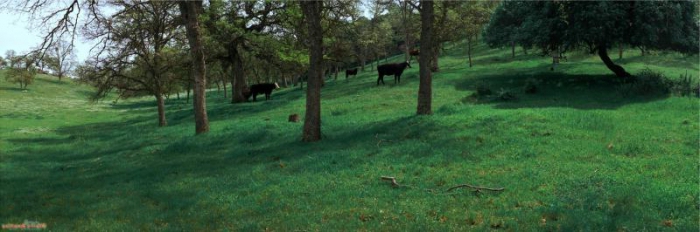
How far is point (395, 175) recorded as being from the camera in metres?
11.4

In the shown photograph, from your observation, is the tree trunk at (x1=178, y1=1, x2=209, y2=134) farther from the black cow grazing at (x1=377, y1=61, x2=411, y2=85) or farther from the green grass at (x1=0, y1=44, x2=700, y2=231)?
the black cow grazing at (x1=377, y1=61, x2=411, y2=85)

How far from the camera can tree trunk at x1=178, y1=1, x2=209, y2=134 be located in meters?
20.2

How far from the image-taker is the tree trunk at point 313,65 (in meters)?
16.5

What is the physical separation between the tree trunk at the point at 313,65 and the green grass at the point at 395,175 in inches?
27.9

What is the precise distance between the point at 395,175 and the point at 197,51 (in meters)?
13.2


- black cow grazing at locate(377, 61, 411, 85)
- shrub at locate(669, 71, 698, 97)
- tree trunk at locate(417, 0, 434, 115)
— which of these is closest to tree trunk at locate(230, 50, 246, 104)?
black cow grazing at locate(377, 61, 411, 85)

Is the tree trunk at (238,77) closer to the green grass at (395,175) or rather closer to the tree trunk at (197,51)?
the green grass at (395,175)

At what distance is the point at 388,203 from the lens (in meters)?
9.24

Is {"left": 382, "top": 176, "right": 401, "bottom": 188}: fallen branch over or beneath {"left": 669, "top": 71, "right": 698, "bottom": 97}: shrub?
beneath

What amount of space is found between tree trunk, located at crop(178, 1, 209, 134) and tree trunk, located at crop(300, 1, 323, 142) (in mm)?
6199

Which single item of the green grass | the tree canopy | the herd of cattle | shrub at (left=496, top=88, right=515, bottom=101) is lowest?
the green grass

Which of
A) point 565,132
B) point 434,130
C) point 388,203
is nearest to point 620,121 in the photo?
point 565,132

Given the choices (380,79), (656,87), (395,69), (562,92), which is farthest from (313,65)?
(380,79)

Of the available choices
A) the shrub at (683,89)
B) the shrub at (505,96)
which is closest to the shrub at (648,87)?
the shrub at (683,89)
